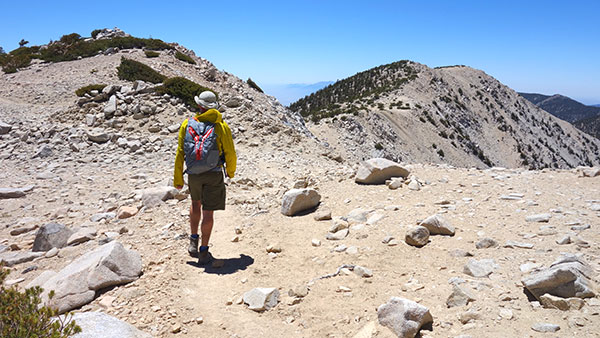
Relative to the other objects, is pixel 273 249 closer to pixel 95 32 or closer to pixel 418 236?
pixel 418 236

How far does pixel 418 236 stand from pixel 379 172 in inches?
104

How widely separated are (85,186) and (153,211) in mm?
3252

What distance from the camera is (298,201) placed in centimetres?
667

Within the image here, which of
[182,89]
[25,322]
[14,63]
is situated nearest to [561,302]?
[25,322]

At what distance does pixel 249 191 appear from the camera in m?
8.99

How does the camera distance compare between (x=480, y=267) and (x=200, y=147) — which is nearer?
(x=480, y=267)

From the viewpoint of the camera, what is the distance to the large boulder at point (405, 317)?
3191 mm

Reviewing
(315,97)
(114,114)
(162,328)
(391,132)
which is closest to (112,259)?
(162,328)

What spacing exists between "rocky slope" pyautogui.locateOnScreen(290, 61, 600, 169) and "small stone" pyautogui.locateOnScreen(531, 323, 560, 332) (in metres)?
26.8

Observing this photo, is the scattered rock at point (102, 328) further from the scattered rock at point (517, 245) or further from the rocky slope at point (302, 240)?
the scattered rock at point (517, 245)

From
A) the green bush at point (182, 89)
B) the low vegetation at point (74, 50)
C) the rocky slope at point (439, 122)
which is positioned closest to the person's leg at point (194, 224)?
the green bush at point (182, 89)

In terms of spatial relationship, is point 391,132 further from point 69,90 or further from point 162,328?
point 162,328

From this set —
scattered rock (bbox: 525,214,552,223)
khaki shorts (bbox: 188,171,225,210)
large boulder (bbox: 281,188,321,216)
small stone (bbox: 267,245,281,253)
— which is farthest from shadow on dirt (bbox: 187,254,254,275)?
scattered rock (bbox: 525,214,552,223)

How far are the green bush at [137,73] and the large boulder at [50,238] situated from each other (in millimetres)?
14639
